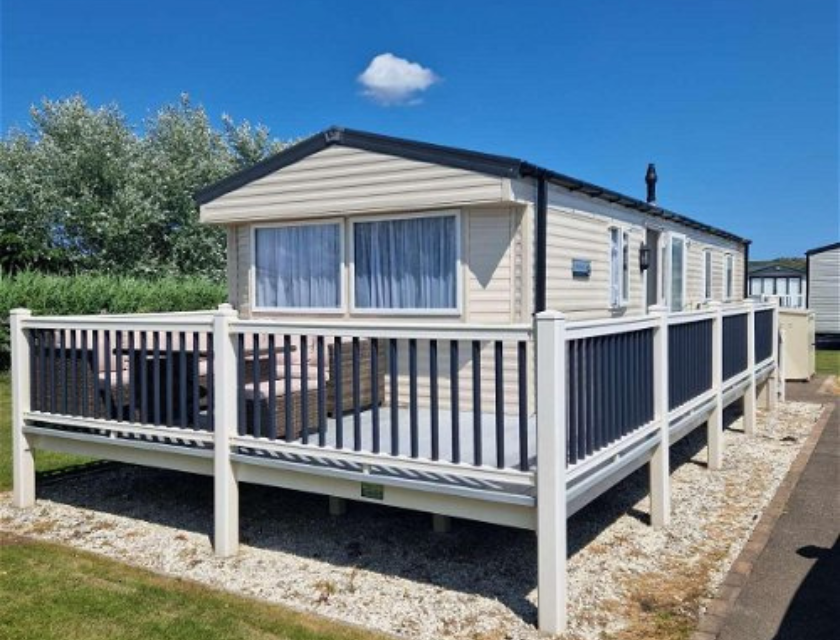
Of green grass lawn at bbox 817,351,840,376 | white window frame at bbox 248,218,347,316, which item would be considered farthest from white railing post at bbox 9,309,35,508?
green grass lawn at bbox 817,351,840,376

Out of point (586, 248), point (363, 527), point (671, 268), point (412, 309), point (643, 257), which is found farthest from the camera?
point (671, 268)

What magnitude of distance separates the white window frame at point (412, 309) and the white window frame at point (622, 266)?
2.49 m

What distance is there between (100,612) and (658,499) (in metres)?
3.65

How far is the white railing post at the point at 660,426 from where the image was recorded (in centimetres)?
491

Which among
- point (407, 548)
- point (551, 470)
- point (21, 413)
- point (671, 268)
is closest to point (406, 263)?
point (407, 548)

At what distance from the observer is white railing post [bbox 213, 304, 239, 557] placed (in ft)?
14.5

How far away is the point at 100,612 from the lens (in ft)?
11.7

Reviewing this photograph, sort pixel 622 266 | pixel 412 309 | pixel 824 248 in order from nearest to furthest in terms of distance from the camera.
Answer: pixel 412 309 → pixel 622 266 → pixel 824 248

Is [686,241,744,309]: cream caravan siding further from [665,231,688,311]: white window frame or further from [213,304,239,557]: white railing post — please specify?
[213,304,239,557]: white railing post

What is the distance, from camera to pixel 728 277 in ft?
47.7

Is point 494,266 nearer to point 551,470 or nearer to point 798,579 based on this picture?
point 551,470

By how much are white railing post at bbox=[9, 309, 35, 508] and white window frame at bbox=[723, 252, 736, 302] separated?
41.9ft

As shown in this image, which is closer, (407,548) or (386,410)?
(407,548)

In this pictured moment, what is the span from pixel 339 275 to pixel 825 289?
22586mm
